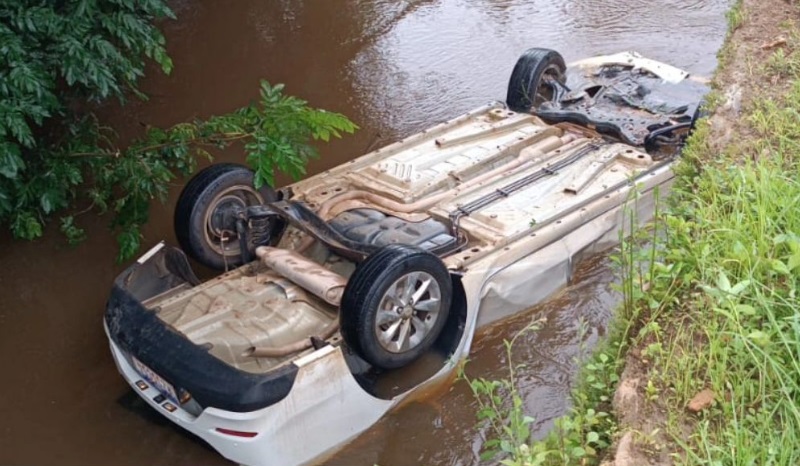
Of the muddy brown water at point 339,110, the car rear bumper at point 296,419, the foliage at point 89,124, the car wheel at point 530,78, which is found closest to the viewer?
the car rear bumper at point 296,419

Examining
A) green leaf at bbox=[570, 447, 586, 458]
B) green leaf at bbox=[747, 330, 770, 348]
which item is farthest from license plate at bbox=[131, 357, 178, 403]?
green leaf at bbox=[747, 330, 770, 348]

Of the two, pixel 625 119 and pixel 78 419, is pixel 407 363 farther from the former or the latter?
pixel 625 119

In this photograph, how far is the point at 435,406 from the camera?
5863 millimetres

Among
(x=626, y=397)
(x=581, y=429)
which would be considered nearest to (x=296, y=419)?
(x=581, y=429)

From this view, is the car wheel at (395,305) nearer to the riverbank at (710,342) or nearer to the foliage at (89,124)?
the foliage at (89,124)

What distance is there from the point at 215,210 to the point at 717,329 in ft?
13.3

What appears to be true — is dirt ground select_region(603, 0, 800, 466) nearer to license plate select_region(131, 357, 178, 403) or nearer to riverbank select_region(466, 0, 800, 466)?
riverbank select_region(466, 0, 800, 466)

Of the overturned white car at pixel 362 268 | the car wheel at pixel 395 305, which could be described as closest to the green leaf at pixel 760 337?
the overturned white car at pixel 362 268

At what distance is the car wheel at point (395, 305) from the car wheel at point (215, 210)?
157cm

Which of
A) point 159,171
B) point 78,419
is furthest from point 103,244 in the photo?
point 78,419

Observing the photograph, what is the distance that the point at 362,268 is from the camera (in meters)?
5.22

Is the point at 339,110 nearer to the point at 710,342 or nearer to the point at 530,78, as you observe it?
the point at 530,78

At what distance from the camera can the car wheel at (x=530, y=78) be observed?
8398 millimetres

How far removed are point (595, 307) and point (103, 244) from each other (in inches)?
178
